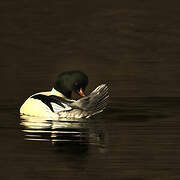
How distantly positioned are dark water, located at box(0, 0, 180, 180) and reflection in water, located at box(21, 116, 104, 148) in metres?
0.01

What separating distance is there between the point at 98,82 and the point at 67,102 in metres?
4.69

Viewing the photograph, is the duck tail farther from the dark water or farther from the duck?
the dark water

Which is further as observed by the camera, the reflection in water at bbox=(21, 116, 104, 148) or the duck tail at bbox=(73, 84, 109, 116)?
the duck tail at bbox=(73, 84, 109, 116)

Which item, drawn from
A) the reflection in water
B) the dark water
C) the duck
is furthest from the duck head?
the reflection in water

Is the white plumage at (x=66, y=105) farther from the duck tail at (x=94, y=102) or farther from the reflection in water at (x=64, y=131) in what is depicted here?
the reflection in water at (x=64, y=131)

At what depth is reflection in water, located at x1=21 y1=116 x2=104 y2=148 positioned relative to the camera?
42.1 feet

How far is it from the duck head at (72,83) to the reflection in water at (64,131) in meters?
0.70

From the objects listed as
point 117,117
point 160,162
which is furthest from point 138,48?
point 160,162

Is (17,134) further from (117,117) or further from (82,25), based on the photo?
(82,25)

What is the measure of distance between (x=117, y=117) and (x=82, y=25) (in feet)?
50.6

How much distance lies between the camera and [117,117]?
48.0 feet

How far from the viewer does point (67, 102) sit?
47.2ft

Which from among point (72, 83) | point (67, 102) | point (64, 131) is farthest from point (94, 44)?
point (64, 131)

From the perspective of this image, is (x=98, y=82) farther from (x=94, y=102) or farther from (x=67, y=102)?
(x=94, y=102)
